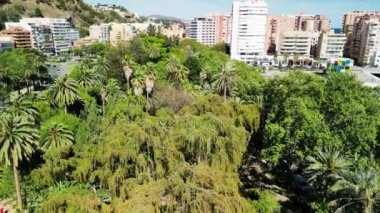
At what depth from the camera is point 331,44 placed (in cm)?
11656

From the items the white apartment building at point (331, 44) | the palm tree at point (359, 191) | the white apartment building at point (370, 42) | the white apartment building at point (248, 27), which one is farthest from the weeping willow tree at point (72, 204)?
the white apartment building at point (331, 44)

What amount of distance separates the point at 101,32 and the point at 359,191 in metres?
149

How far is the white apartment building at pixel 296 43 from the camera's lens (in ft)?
393

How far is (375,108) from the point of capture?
958 inches

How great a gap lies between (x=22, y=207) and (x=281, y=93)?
23691 millimetres

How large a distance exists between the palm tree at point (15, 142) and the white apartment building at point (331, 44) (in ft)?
362

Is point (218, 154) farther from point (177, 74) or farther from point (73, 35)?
point (73, 35)

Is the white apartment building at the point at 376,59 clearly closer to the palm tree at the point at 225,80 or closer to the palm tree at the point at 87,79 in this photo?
the palm tree at the point at 225,80

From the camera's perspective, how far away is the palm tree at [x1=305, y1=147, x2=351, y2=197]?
21.0m

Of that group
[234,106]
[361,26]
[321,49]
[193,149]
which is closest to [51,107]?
[234,106]

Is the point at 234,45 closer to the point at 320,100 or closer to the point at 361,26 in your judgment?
the point at 361,26

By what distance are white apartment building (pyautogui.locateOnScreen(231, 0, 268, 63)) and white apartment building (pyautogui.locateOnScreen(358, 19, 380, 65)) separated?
3324cm

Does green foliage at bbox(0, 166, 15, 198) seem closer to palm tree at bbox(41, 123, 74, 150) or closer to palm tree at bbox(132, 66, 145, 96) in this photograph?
palm tree at bbox(41, 123, 74, 150)

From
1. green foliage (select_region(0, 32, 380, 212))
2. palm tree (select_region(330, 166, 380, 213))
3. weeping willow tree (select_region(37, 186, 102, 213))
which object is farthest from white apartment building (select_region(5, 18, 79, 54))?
palm tree (select_region(330, 166, 380, 213))
